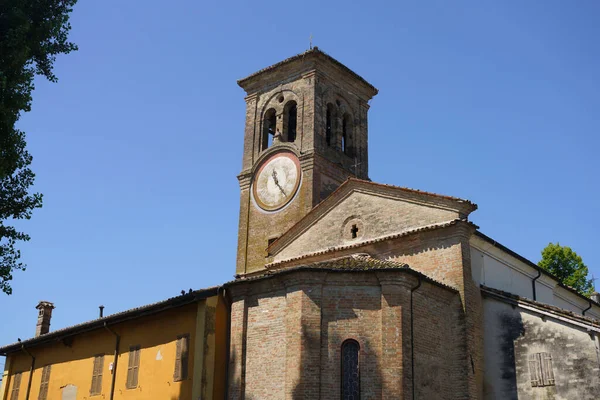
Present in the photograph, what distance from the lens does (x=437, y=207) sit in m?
19.5

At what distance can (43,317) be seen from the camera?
30.8 m

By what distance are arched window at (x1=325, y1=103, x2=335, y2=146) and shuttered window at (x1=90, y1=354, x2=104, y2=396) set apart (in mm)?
12482

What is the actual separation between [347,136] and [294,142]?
2979mm

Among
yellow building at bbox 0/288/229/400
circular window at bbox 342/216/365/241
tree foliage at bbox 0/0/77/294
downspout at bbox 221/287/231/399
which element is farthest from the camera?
circular window at bbox 342/216/365/241

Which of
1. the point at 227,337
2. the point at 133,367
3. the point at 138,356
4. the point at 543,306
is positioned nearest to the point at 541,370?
the point at 543,306

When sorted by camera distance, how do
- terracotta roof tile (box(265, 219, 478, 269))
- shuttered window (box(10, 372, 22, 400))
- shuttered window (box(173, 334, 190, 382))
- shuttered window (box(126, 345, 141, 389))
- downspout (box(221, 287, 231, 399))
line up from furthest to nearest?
shuttered window (box(10, 372, 22, 400))
shuttered window (box(126, 345, 141, 389))
terracotta roof tile (box(265, 219, 478, 269))
shuttered window (box(173, 334, 190, 382))
downspout (box(221, 287, 231, 399))

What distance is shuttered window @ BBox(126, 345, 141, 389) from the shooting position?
20000 mm

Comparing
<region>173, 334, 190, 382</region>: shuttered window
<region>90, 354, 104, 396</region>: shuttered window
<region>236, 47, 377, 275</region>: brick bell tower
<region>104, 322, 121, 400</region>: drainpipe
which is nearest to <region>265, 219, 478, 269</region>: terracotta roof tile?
<region>236, 47, 377, 275</region>: brick bell tower

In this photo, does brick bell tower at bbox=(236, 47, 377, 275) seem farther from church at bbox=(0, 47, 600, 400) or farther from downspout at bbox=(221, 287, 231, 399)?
downspout at bbox=(221, 287, 231, 399)

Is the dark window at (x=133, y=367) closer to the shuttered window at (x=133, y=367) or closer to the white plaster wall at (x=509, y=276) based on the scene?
the shuttered window at (x=133, y=367)

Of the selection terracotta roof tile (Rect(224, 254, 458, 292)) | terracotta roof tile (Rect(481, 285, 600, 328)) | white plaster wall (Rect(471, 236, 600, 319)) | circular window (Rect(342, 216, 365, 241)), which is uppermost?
circular window (Rect(342, 216, 365, 241))

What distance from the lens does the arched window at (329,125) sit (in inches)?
1112

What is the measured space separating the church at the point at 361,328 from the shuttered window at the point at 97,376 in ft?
0.21

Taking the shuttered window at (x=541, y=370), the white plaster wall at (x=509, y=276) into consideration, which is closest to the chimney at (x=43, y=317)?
the white plaster wall at (x=509, y=276)
